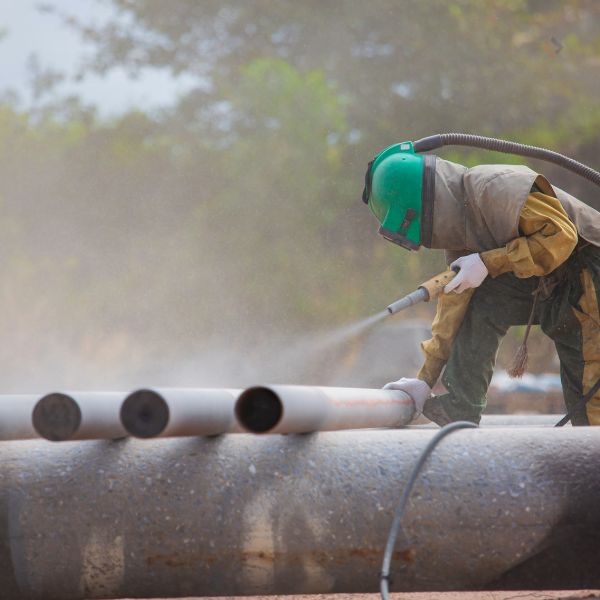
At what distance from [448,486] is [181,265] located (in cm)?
963

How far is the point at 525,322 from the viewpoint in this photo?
3057 millimetres

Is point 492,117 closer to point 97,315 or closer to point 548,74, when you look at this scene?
point 548,74

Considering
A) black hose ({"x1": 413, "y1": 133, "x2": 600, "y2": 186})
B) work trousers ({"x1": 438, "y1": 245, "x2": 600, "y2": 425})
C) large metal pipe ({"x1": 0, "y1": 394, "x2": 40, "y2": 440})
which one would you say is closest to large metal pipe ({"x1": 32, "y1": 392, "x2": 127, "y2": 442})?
large metal pipe ({"x1": 0, "y1": 394, "x2": 40, "y2": 440})

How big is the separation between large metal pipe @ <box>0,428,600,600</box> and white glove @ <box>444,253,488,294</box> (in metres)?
1.00

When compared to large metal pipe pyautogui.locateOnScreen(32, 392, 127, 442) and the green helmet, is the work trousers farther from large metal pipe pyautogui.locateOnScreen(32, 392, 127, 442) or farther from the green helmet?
large metal pipe pyautogui.locateOnScreen(32, 392, 127, 442)

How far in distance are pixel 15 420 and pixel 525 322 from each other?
69.0 inches

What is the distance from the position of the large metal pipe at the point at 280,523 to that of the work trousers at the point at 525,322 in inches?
47.1

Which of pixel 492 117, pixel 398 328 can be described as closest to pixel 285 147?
pixel 492 117

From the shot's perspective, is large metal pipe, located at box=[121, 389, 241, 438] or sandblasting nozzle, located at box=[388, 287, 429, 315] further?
sandblasting nozzle, located at box=[388, 287, 429, 315]

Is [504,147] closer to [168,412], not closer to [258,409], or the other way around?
[258,409]

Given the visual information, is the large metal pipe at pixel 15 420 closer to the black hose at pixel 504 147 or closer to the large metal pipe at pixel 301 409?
the large metal pipe at pixel 301 409

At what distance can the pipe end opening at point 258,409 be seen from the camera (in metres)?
1.64

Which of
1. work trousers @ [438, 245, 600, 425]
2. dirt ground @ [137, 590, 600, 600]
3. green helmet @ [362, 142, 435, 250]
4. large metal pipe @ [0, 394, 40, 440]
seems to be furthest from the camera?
work trousers @ [438, 245, 600, 425]

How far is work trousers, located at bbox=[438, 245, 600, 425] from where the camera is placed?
9.60 feet
